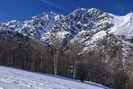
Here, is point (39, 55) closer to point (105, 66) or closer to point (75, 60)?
point (75, 60)

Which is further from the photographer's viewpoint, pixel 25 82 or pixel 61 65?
pixel 61 65

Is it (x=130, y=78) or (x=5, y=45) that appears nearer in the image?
(x=130, y=78)

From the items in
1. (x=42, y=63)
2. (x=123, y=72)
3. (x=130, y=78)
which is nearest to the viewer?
(x=130, y=78)

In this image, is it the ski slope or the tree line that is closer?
the ski slope

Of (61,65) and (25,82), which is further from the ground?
(25,82)

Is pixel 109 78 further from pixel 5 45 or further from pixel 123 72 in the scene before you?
pixel 5 45

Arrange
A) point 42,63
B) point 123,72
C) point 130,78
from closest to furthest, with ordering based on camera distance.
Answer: point 130,78, point 123,72, point 42,63

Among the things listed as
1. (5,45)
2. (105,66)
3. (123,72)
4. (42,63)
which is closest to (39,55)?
(42,63)

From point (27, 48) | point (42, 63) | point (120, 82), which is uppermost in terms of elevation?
point (27, 48)

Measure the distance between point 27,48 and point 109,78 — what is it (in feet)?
109

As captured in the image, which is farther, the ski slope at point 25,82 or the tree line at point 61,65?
the tree line at point 61,65

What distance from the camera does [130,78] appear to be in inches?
2904

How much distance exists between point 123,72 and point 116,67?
6.84m

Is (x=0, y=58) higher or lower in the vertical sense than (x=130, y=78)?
higher
